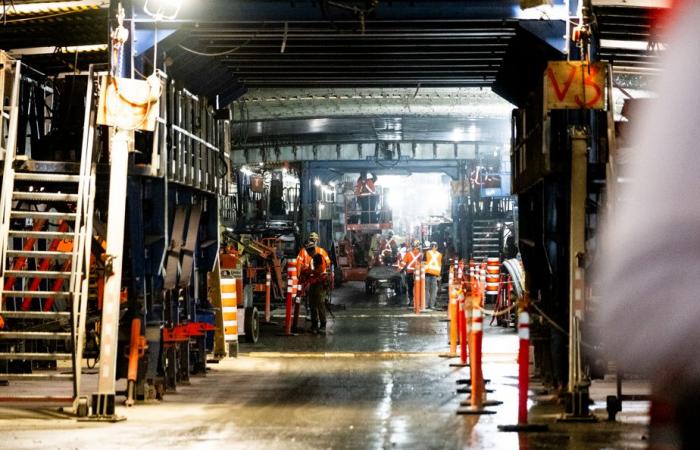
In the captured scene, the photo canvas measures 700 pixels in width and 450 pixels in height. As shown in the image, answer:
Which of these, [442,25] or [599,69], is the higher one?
[442,25]

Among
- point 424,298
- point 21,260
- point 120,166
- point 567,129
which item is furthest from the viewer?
point 424,298

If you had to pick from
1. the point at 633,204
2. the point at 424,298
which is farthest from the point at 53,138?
the point at 424,298

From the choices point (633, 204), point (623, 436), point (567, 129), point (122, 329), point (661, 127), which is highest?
point (567, 129)

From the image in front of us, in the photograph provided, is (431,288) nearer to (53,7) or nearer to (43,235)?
(53,7)

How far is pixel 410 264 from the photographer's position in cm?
3894

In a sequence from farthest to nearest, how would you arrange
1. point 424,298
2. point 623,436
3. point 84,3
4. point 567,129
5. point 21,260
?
point 424,298 < point 21,260 < point 84,3 < point 567,129 < point 623,436

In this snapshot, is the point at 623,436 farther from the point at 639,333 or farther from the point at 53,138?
the point at 53,138

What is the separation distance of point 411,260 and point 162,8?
2400cm

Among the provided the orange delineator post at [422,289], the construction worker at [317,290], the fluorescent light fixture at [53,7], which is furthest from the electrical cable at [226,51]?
the orange delineator post at [422,289]

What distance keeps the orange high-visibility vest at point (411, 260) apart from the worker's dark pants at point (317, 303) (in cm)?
982

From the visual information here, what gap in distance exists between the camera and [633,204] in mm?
5902

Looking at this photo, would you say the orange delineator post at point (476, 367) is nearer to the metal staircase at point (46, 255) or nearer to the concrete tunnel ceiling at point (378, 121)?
the metal staircase at point (46, 255)

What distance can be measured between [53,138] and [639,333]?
14267 mm

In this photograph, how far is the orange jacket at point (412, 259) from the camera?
3728 cm
